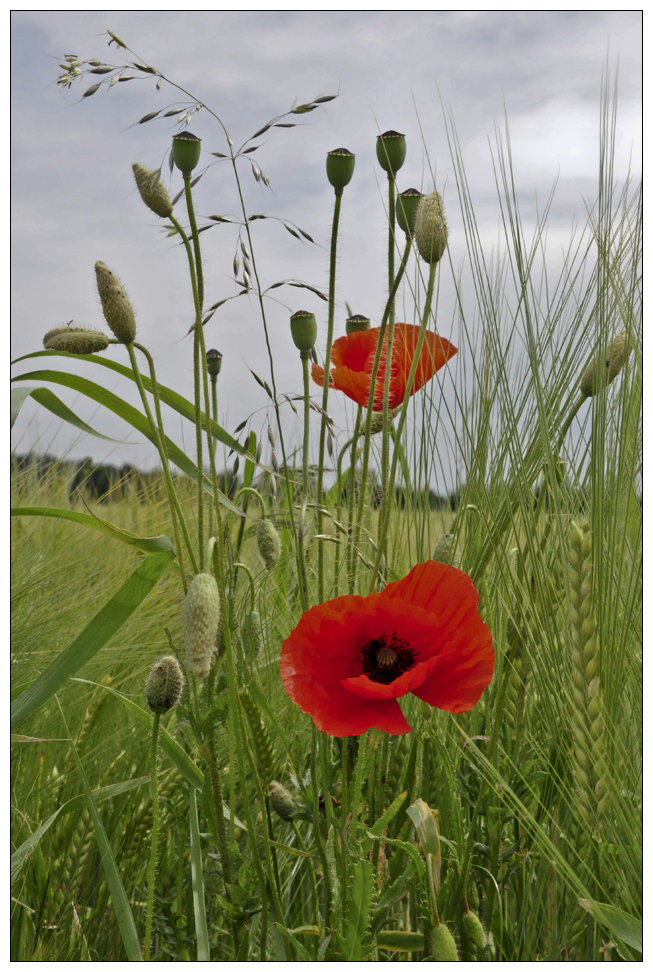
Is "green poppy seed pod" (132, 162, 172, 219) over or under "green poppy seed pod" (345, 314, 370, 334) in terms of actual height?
over

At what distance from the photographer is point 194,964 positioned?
2.07 feet

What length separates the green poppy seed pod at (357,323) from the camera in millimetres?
753

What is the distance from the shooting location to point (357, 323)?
0.76 meters

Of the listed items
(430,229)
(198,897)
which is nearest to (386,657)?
(198,897)

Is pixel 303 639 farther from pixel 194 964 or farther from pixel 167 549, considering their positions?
pixel 194 964

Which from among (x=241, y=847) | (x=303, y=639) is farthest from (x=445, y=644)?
(x=241, y=847)

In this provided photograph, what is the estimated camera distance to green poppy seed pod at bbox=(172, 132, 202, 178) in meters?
0.60

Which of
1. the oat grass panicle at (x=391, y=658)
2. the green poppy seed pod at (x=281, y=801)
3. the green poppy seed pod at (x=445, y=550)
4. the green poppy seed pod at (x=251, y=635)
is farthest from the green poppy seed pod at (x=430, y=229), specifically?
the green poppy seed pod at (x=281, y=801)

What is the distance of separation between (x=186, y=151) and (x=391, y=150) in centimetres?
18

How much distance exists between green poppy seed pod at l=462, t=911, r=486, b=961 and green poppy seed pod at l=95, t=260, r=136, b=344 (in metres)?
0.55

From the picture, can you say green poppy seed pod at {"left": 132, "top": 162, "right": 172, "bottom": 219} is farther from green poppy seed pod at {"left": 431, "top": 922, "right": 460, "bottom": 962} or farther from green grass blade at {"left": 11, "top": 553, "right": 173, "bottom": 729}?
green poppy seed pod at {"left": 431, "top": 922, "right": 460, "bottom": 962}

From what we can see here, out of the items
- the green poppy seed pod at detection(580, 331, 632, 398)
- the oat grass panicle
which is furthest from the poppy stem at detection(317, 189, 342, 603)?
the green poppy seed pod at detection(580, 331, 632, 398)

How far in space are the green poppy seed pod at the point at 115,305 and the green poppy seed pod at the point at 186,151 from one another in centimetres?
11
